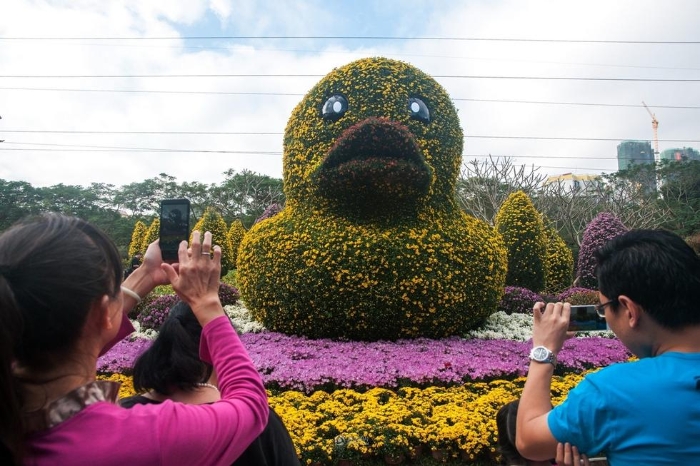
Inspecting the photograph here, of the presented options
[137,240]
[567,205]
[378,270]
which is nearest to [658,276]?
[378,270]

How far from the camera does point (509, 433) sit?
7.12 ft

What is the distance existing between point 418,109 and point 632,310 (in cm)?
536

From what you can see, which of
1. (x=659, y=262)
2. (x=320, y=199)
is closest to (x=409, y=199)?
(x=320, y=199)

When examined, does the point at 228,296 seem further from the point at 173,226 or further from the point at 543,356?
the point at 543,356

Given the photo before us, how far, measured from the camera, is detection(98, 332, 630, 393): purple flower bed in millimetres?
4730

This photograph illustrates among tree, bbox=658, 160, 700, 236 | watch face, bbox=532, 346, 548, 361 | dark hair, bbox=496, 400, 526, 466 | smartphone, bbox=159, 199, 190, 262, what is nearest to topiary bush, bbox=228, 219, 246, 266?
dark hair, bbox=496, 400, 526, 466

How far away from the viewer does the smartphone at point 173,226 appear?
5.55 feet

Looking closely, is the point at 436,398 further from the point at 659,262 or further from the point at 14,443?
the point at 14,443

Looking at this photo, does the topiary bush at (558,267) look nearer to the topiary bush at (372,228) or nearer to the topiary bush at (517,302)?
the topiary bush at (517,302)

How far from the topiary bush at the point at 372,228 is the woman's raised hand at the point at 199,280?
4.44m

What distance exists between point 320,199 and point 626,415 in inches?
213

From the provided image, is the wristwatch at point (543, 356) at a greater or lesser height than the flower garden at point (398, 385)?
greater

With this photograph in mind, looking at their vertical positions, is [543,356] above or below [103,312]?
below

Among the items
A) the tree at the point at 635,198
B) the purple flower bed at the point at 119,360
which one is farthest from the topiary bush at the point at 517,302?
the tree at the point at 635,198
